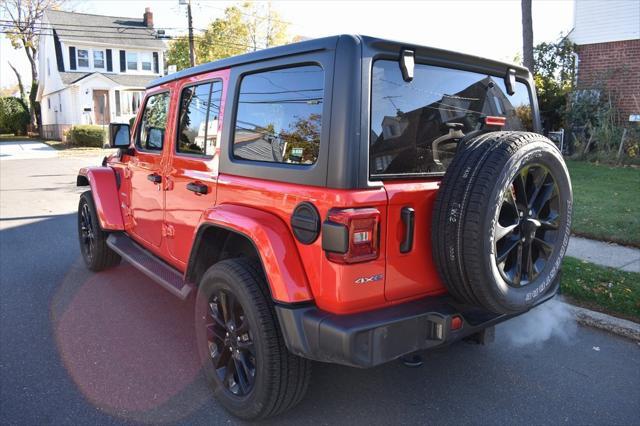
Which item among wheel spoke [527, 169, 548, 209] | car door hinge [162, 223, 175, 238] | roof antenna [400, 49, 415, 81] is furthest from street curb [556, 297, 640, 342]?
car door hinge [162, 223, 175, 238]

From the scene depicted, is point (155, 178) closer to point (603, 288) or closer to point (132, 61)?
point (603, 288)

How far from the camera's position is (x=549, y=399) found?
3.12 metres

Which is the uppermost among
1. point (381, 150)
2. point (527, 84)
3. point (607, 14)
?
point (607, 14)

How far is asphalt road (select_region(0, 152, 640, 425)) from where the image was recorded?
296cm

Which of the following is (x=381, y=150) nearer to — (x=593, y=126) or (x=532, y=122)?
(x=532, y=122)

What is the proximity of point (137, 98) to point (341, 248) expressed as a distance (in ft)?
118

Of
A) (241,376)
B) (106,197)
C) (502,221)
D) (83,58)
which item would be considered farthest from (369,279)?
(83,58)

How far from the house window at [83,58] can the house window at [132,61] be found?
9.03ft

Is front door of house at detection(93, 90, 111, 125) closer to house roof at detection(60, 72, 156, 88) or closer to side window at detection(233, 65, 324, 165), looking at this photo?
house roof at detection(60, 72, 156, 88)

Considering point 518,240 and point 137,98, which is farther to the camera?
point 137,98

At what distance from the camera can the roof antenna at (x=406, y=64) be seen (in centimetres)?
255

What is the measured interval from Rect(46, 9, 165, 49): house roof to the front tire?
38.0 meters

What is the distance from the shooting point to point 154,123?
→ 4.36 meters

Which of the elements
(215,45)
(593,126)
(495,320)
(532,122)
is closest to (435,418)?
(495,320)
